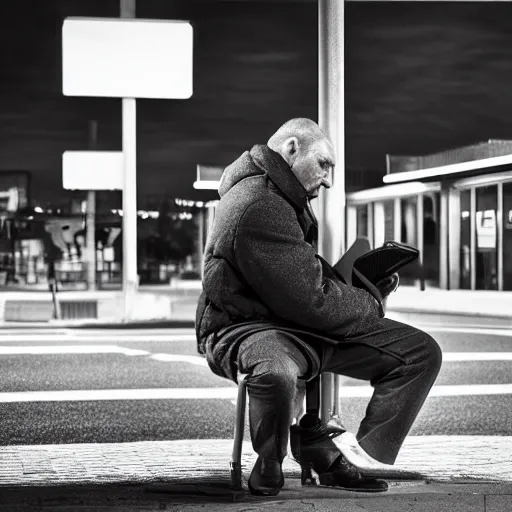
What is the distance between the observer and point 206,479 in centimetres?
443

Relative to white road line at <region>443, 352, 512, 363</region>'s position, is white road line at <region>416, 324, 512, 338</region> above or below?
below

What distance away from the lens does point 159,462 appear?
4.97 m

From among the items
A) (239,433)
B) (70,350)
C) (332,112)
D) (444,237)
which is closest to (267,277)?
(239,433)

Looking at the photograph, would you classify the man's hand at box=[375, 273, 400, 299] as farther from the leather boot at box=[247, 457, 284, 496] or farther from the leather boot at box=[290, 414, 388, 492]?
the leather boot at box=[247, 457, 284, 496]

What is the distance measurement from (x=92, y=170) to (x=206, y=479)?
38.9 ft

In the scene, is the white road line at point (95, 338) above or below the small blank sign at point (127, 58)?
below

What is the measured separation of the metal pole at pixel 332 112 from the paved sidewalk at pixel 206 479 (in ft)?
3.64

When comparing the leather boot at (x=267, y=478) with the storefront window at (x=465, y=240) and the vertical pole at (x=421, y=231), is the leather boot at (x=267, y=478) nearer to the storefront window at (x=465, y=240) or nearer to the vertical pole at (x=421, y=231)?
the storefront window at (x=465, y=240)

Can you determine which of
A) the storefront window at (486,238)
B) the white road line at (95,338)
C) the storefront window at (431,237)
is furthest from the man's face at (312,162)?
the storefront window at (431,237)

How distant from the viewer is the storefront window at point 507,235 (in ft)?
79.3

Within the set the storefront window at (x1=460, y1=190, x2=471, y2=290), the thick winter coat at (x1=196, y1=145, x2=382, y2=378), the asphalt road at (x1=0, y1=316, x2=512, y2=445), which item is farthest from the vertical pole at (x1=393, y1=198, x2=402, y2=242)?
the thick winter coat at (x1=196, y1=145, x2=382, y2=378)

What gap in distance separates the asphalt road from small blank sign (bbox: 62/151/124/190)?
3837 mm

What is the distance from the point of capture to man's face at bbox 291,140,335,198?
13.6ft

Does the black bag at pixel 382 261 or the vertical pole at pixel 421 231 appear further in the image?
the vertical pole at pixel 421 231
